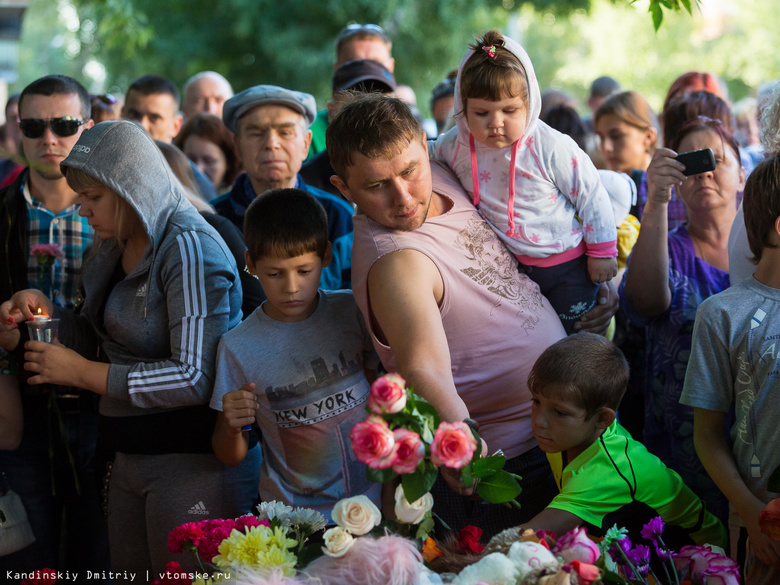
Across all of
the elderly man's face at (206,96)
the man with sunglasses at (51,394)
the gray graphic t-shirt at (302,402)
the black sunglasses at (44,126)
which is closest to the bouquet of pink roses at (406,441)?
the gray graphic t-shirt at (302,402)

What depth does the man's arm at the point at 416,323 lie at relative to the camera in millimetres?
1825

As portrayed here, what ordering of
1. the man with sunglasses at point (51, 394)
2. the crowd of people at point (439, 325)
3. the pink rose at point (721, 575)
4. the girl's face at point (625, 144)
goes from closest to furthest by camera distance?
the pink rose at point (721, 575)
the crowd of people at point (439, 325)
the man with sunglasses at point (51, 394)
the girl's face at point (625, 144)

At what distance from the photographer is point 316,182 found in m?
4.00

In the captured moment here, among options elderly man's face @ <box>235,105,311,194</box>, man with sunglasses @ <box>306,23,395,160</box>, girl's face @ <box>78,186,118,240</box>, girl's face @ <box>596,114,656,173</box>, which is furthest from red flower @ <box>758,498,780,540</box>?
man with sunglasses @ <box>306,23,395,160</box>

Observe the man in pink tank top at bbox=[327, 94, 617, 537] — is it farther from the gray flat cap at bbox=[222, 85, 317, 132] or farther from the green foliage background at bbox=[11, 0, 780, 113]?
the green foliage background at bbox=[11, 0, 780, 113]

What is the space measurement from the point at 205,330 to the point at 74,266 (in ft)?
3.79

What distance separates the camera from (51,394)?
3.22 m

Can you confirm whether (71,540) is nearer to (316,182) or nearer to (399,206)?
(316,182)

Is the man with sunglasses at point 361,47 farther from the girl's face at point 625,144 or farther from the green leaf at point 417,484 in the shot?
the green leaf at point 417,484

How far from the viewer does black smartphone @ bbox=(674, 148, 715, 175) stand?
8.99 ft

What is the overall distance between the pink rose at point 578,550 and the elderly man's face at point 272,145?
7.75 ft

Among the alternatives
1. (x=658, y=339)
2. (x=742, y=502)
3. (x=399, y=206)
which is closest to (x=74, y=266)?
(x=399, y=206)

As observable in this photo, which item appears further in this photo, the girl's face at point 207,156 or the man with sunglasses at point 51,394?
the girl's face at point 207,156

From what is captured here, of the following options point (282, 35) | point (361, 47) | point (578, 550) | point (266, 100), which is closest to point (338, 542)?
point (578, 550)
